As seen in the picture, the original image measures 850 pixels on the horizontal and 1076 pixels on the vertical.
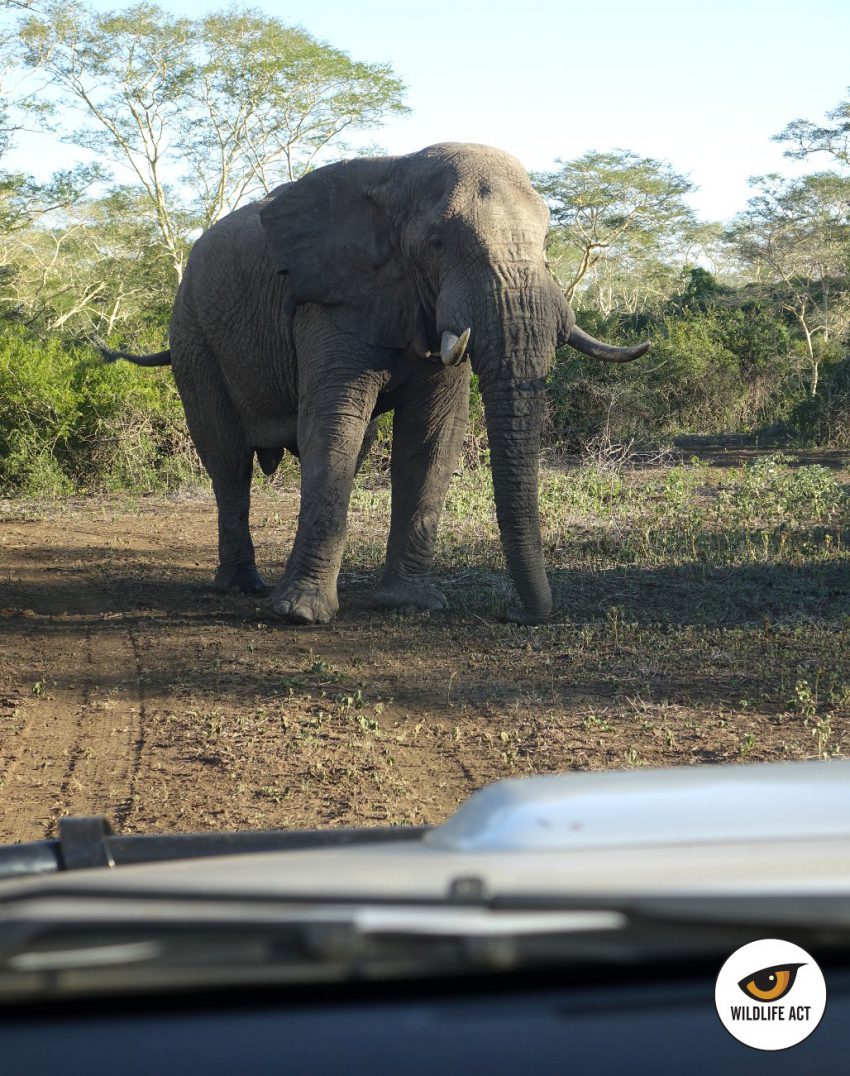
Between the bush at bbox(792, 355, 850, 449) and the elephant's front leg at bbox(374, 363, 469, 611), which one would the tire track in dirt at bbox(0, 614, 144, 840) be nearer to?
the elephant's front leg at bbox(374, 363, 469, 611)

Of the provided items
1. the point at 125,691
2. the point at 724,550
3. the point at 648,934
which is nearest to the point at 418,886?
the point at 648,934

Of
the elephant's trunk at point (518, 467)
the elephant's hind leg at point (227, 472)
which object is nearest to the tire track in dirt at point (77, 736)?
the elephant's hind leg at point (227, 472)

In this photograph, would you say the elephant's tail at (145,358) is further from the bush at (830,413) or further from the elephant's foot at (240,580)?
the bush at (830,413)

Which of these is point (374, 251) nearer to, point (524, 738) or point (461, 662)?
point (461, 662)

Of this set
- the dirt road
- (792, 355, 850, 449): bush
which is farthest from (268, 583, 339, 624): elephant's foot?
(792, 355, 850, 449): bush

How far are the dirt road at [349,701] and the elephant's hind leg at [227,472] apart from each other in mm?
265

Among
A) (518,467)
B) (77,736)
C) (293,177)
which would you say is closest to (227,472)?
(518,467)

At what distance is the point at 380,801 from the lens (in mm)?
4590

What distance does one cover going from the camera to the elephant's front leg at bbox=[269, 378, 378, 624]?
24.2 feet

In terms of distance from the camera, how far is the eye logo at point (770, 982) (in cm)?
104

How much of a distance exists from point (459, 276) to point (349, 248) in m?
1.00

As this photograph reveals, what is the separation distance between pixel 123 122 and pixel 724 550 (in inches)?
1108

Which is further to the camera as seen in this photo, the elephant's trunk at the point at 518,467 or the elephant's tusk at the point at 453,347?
the elephant's trunk at the point at 518,467

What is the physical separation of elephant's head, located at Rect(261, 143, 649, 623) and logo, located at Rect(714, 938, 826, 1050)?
572 centimetres
